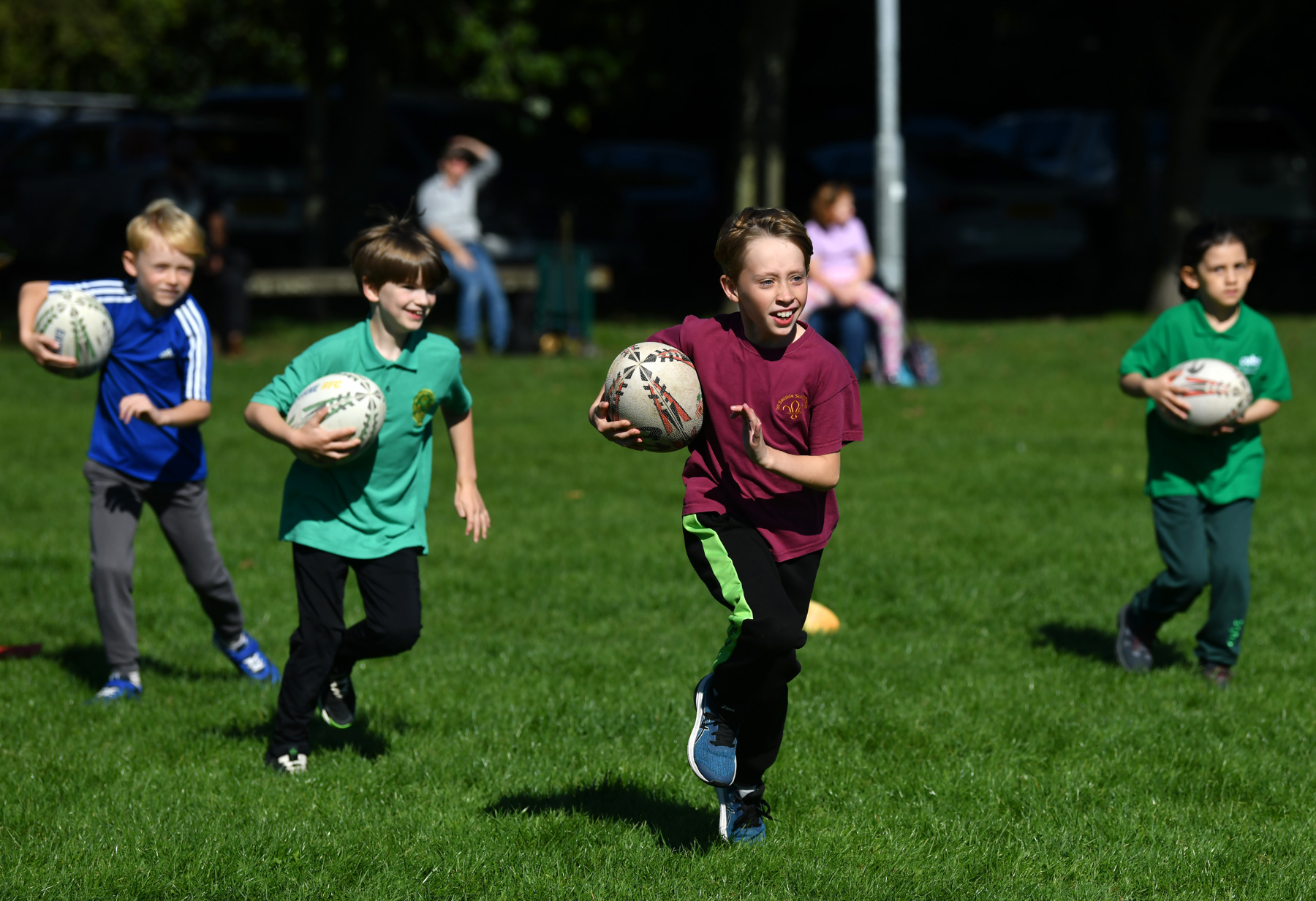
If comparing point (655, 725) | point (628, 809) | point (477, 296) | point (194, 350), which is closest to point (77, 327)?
point (194, 350)

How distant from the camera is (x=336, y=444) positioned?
4801 mm

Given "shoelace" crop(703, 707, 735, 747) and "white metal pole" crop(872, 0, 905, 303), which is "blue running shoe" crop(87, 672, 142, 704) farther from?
"white metal pole" crop(872, 0, 905, 303)

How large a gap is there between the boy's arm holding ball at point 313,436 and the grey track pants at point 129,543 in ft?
4.52

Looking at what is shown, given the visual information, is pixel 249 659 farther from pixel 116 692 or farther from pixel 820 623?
pixel 820 623

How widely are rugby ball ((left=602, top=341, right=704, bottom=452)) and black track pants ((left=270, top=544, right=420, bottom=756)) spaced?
1.23 m

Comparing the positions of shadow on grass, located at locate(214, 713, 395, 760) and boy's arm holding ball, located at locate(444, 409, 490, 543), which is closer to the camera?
boy's arm holding ball, located at locate(444, 409, 490, 543)

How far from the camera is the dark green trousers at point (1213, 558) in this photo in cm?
622

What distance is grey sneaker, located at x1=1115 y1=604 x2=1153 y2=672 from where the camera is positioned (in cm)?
652

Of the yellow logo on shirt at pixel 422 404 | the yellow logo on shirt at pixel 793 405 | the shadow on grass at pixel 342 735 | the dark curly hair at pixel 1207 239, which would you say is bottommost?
the shadow on grass at pixel 342 735

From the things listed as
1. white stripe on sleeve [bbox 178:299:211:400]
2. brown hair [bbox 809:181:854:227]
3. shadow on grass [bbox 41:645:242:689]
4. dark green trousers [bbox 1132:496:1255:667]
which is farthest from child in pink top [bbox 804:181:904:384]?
white stripe on sleeve [bbox 178:299:211:400]

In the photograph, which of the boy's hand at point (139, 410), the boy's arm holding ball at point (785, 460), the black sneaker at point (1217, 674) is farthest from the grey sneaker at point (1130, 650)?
the boy's hand at point (139, 410)

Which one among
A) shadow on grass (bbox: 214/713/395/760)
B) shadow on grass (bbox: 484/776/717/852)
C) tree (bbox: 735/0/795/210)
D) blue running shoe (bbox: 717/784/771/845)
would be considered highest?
tree (bbox: 735/0/795/210)

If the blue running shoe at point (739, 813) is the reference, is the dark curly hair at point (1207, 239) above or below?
above

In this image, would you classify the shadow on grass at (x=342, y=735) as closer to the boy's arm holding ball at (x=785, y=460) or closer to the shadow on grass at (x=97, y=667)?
the shadow on grass at (x=97, y=667)
